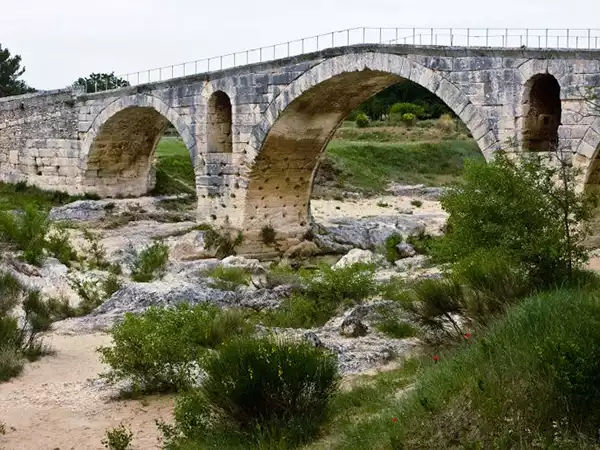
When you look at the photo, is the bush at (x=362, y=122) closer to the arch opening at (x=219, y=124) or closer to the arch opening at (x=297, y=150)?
the arch opening at (x=297, y=150)

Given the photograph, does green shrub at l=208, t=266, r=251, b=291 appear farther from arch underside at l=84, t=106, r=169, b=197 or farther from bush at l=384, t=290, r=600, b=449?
arch underside at l=84, t=106, r=169, b=197

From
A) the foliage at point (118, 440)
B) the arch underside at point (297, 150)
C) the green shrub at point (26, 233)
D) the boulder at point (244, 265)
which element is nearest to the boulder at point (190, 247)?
the arch underside at point (297, 150)

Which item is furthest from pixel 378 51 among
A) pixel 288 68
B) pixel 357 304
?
pixel 357 304

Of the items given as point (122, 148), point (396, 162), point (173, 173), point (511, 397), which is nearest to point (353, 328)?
point (511, 397)

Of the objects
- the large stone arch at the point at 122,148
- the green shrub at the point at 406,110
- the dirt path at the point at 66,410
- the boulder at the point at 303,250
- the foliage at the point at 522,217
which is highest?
the green shrub at the point at 406,110

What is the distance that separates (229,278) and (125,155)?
1361 centimetres

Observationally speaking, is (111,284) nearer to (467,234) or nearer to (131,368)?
(131,368)

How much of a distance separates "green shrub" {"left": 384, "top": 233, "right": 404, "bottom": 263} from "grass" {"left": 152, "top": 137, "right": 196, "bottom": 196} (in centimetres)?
971

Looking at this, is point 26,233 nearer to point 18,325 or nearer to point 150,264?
point 150,264

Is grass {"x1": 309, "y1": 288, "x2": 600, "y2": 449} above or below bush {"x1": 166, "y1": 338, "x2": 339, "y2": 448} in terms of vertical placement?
above

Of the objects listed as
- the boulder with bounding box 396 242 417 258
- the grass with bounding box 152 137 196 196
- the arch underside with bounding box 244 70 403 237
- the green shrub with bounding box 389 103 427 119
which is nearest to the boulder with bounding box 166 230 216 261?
the arch underside with bounding box 244 70 403 237

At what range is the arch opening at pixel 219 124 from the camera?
66.2ft

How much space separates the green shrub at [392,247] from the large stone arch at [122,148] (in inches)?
314

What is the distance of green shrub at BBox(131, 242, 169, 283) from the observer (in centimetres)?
1458
